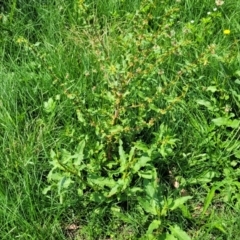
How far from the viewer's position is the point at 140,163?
92.0 inches

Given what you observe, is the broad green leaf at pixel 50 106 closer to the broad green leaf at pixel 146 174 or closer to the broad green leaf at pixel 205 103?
the broad green leaf at pixel 146 174

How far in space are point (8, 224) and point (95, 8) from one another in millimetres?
1536

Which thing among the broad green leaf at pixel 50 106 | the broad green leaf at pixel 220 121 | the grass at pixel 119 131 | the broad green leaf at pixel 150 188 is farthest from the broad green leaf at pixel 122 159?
the broad green leaf at pixel 220 121

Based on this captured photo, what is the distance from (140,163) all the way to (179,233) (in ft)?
1.16

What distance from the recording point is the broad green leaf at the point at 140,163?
2324mm

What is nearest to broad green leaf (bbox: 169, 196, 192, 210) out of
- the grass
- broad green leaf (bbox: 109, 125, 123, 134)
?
the grass

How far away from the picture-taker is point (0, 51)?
9.59ft

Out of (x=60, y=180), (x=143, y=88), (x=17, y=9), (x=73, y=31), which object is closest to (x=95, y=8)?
(x=73, y=31)

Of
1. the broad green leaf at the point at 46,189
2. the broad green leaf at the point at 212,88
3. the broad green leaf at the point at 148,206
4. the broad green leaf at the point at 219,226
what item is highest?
the broad green leaf at the point at 212,88

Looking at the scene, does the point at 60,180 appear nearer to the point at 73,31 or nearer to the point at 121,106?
the point at 121,106

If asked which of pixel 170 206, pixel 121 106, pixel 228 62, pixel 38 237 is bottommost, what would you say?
pixel 38 237

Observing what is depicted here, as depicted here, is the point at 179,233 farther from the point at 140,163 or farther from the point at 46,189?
the point at 46,189

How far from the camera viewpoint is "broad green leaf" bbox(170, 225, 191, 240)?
7.36ft

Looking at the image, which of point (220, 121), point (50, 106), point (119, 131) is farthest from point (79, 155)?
point (220, 121)
